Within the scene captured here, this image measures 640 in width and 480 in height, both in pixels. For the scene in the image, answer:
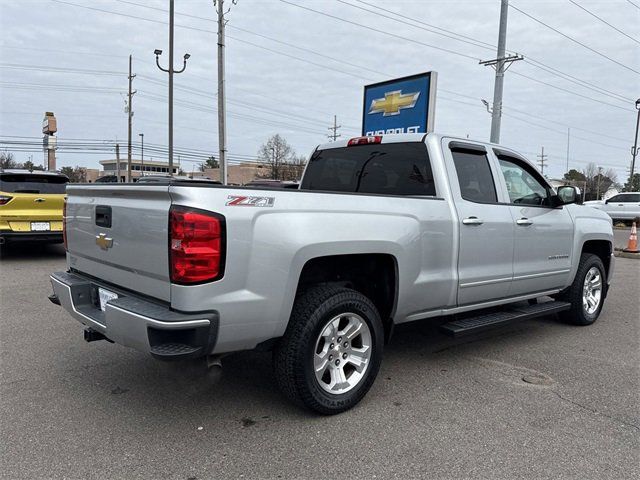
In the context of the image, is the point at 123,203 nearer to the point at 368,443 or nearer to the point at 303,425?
the point at 303,425

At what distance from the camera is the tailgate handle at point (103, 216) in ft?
10.8

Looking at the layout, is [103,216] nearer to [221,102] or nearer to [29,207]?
[29,207]

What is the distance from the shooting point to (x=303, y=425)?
318 cm

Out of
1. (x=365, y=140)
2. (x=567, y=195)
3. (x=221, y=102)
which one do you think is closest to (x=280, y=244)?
(x=365, y=140)

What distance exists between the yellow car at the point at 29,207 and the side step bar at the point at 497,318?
7799mm

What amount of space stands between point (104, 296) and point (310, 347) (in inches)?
56.6

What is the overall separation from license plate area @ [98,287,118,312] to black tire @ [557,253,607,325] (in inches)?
188

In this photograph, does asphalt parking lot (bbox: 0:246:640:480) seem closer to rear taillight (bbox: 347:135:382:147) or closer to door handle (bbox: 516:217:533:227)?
door handle (bbox: 516:217:533:227)

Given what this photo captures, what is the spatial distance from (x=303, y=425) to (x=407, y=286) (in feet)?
4.09

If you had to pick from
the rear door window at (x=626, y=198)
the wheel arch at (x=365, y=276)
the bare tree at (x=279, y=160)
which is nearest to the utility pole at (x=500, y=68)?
the rear door window at (x=626, y=198)

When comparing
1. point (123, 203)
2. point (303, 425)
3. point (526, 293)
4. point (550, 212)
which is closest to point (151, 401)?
point (303, 425)

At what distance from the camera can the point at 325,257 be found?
3299 mm

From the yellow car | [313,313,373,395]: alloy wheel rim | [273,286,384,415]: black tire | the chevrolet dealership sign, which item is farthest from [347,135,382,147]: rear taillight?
the yellow car

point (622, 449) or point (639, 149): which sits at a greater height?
point (639, 149)
